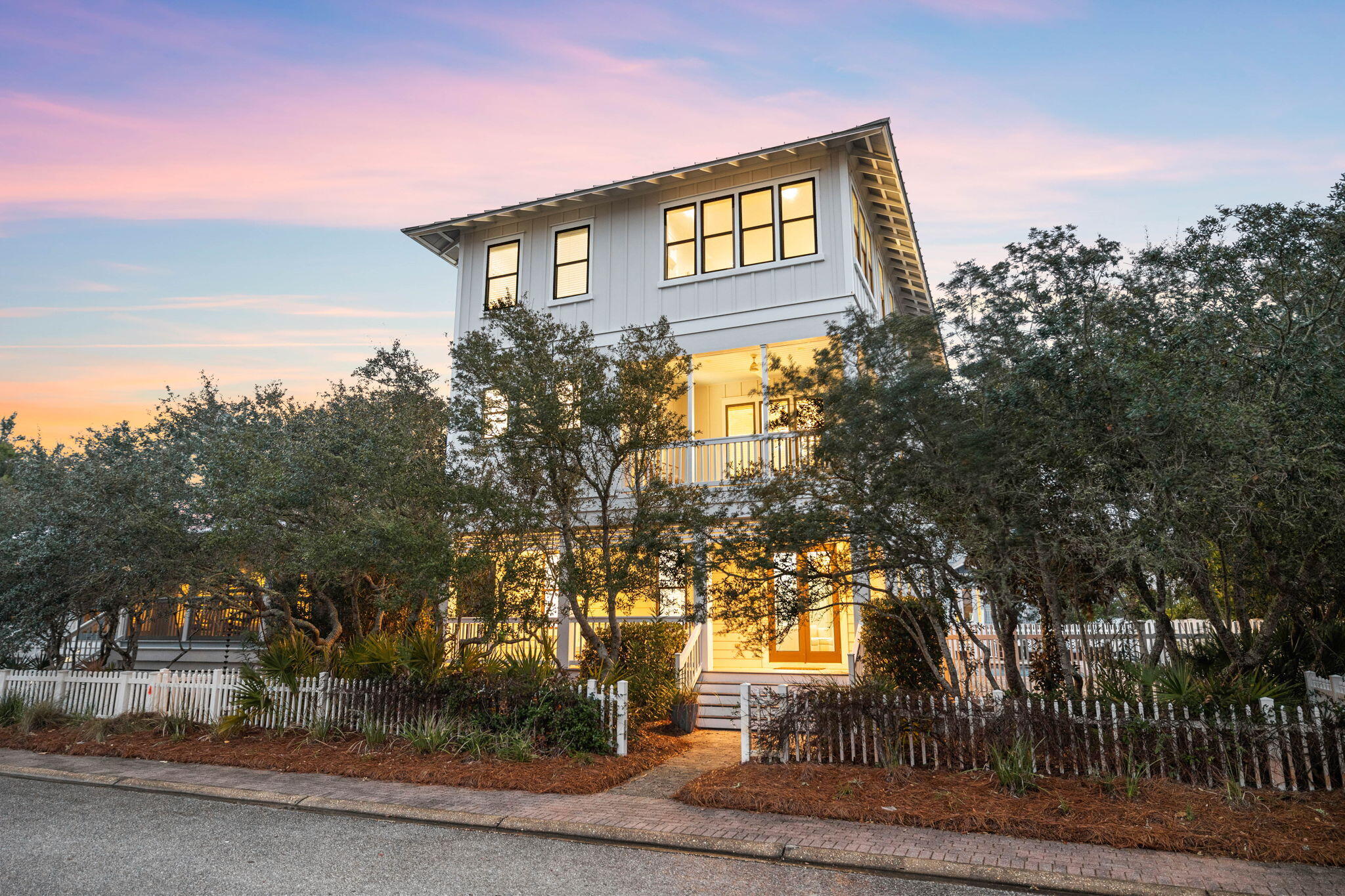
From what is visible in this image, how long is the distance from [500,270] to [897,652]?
11540 mm

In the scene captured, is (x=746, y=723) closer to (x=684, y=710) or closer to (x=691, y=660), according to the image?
(x=684, y=710)

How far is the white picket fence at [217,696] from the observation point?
396 inches

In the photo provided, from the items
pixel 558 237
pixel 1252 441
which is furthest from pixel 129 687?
pixel 1252 441

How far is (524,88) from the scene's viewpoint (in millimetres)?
13516

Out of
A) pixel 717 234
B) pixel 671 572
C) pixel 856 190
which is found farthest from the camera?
Answer: pixel 856 190

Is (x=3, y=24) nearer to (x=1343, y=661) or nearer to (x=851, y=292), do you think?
(x=851, y=292)

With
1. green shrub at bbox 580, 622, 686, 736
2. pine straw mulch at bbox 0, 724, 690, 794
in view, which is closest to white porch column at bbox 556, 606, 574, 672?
green shrub at bbox 580, 622, 686, 736

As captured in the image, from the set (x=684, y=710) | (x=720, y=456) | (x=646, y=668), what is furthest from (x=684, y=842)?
(x=720, y=456)

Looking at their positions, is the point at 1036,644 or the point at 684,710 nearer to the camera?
the point at 684,710

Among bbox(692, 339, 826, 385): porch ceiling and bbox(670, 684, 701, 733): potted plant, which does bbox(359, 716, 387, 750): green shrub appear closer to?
bbox(670, 684, 701, 733): potted plant

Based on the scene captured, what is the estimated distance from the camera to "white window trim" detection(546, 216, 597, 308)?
51.9ft

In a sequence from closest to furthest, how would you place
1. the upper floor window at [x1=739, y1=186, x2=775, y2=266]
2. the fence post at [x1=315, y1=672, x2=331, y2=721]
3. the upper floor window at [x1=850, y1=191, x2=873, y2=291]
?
the fence post at [x1=315, y1=672, x2=331, y2=721] < the upper floor window at [x1=850, y1=191, x2=873, y2=291] < the upper floor window at [x1=739, y1=186, x2=775, y2=266]

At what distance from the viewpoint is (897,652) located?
441 inches

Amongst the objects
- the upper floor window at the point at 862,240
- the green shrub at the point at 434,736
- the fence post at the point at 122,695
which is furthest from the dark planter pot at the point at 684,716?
the fence post at the point at 122,695
